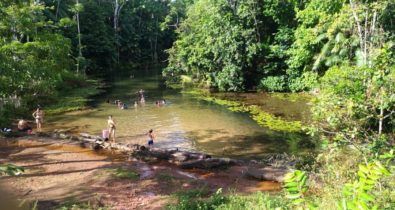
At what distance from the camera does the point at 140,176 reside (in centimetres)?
1281

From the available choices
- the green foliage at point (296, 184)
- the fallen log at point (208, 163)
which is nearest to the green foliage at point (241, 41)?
the fallen log at point (208, 163)

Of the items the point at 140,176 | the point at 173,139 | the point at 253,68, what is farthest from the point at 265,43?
the point at 140,176

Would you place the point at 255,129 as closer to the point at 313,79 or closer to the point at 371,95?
the point at 313,79

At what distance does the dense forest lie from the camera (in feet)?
28.0

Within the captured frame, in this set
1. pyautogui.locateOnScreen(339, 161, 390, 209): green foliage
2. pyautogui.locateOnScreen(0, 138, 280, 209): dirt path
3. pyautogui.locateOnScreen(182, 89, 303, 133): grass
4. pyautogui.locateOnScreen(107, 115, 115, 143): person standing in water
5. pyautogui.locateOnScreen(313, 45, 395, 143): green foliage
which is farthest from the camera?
pyautogui.locateOnScreen(182, 89, 303, 133): grass

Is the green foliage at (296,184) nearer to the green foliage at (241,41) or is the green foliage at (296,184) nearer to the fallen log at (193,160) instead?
the fallen log at (193,160)

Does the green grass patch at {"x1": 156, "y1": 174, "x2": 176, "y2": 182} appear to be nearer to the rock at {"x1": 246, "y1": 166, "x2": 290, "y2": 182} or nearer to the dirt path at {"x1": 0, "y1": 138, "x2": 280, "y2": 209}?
the dirt path at {"x1": 0, "y1": 138, "x2": 280, "y2": 209}

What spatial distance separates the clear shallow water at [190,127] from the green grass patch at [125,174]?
4.32 m

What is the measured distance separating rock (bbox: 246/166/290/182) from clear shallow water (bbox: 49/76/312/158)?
256cm

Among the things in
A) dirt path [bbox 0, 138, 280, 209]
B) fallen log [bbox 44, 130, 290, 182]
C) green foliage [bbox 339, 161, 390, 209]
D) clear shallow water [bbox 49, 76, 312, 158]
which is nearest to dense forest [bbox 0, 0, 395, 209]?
green foliage [bbox 339, 161, 390, 209]

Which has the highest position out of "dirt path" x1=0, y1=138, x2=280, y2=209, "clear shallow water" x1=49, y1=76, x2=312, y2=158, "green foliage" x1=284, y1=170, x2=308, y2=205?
"green foliage" x1=284, y1=170, x2=308, y2=205

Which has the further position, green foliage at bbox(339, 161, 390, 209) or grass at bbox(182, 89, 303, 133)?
grass at bbox(182, 89, 303, 133)

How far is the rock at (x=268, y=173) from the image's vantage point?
12.5 meters

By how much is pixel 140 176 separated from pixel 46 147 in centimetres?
604
